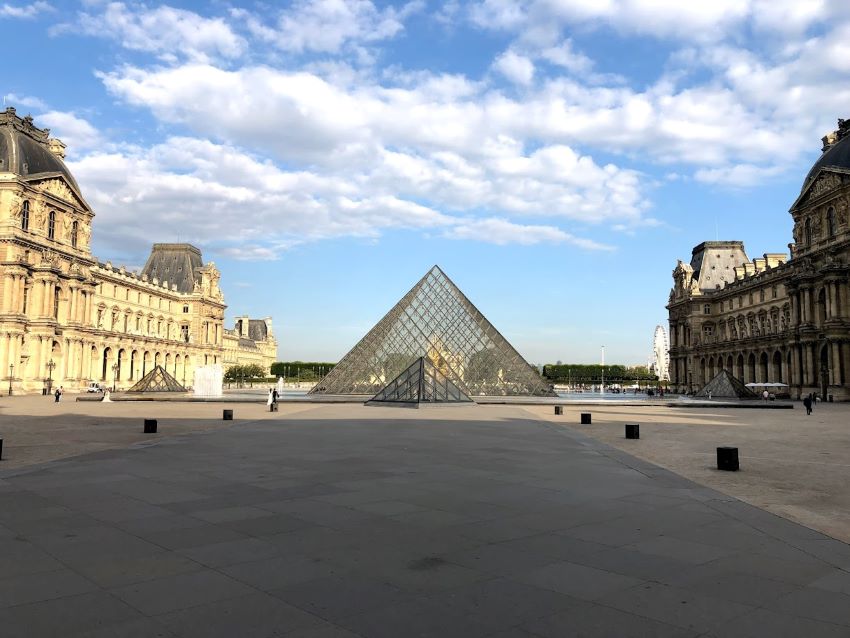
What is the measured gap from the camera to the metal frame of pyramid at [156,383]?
4584cm

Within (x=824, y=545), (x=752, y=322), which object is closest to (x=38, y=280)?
(x=824, y=545)

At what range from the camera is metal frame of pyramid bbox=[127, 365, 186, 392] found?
4584 centimetres

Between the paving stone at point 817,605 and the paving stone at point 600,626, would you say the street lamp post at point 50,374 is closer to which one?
the paving stone at point 600,626

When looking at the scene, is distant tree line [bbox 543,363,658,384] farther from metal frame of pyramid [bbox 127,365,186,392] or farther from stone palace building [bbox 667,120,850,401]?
metal frame of pyramid [bbox 127,365,186,392]

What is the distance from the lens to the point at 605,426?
20.7 metres

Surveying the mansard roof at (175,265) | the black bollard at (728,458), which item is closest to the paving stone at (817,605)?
the black bollard at (728,458)

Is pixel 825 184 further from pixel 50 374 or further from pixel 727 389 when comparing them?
pixel 50 374

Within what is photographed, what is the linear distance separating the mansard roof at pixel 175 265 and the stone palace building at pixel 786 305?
2611 inches

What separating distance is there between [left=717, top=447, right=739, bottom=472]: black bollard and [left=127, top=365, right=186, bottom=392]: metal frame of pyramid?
4300cm

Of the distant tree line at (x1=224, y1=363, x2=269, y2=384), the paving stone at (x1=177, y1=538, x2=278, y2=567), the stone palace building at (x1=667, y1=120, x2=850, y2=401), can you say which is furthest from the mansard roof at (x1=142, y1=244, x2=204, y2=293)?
the paving stone at (x1=177, y1=538, x2=278, y2=567)

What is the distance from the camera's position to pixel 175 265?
90.2m

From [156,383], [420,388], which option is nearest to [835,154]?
[420,388]

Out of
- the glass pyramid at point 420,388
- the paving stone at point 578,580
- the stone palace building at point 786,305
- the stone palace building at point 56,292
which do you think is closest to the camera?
the paving stone at point 578,580

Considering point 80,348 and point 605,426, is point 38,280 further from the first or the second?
point 605,426
